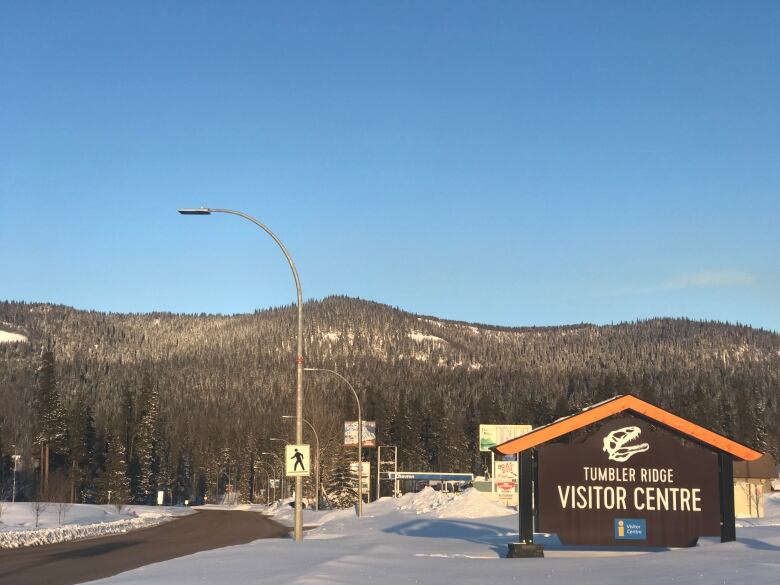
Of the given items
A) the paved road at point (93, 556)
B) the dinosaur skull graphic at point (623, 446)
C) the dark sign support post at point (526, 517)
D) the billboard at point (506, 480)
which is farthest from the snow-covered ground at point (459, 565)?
the billboard at point (506, 480)

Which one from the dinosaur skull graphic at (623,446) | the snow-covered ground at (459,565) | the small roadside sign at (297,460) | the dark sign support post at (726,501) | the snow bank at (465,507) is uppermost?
the dinosaur skull graphic at (623,446)

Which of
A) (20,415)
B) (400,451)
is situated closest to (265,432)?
(400,451)

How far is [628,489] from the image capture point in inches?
821

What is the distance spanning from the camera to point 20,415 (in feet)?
593

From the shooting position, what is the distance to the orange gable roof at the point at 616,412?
68.2 ft

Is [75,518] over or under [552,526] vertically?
under

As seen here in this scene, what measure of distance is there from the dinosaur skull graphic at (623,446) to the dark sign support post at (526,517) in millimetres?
1938

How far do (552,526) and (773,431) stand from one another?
135918 millimetres

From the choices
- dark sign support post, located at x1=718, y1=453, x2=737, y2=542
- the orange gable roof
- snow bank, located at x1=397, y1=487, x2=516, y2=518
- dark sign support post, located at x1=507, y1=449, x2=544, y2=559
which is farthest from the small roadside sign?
snow bank, located at x1=397, y1=487, x2=516, y2=518

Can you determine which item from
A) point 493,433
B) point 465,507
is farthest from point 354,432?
point 465,507

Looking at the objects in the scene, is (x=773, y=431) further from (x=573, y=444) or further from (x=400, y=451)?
(x=573, y=444)

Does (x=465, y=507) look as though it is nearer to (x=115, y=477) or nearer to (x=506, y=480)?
(x=506, y=480)

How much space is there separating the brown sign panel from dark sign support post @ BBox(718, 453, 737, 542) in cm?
13

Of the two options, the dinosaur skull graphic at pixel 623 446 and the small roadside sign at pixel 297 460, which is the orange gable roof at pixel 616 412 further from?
the small roadside sign at pixel 297 460
